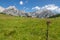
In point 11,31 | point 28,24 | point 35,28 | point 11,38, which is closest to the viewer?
point 11,38

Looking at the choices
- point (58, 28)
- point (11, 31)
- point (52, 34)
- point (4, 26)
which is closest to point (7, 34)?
point (11, 31)

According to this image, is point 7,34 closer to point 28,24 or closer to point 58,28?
point 28,24

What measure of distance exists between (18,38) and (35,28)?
8365mm

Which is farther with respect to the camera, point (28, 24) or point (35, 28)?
point (28, 24)

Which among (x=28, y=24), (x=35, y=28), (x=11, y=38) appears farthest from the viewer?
(x=28, y=24)

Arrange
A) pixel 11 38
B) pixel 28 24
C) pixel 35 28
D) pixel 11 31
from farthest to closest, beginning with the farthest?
pixel 28 24 → pixel 35 28 → pixel 11 31 → pixel 11 38

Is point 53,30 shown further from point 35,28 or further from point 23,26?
point 23,26

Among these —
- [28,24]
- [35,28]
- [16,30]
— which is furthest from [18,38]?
[28,24]

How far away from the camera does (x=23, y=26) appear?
53281 millimetres

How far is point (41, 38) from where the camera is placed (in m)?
43.1

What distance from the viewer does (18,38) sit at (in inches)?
1714

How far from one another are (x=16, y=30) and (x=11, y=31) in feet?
6.31

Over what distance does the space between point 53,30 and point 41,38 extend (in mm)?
6771

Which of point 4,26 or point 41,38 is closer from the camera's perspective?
point 41,38
